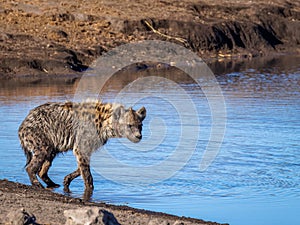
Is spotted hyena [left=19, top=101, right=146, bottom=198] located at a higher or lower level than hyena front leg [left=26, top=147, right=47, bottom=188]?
higher

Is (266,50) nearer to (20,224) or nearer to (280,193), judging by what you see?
(280,193)

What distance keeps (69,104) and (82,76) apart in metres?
13.8

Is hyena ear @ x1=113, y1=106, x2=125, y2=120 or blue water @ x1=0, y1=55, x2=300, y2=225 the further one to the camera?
hyena ear @ x1=113, y1=106, x2=125, y2=120

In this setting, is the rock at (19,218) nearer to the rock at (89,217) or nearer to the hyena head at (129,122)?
the rock at (89,217)

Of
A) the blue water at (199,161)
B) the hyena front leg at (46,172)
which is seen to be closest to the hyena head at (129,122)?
the blue water at (199,161)

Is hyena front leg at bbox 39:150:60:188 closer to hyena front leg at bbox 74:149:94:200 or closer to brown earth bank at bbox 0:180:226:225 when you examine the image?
hyena front leg at bbox 74:149:94:200

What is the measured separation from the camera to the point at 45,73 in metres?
24.5

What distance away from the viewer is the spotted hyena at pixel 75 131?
10.4 m

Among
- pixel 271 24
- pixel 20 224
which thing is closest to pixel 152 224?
pixel 20 224

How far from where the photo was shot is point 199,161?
1227 cm

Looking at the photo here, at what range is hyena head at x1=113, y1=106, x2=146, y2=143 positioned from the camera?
10.3 meters

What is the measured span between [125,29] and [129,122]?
19.3 m

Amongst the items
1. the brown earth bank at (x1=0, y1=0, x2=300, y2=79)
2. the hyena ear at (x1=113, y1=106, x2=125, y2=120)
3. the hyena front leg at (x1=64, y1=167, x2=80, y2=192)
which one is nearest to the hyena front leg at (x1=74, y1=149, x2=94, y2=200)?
the hyena front leg at (x1=64, y1=167, x2=80, y2=192)

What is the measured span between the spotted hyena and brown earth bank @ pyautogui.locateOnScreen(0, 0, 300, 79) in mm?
13685
